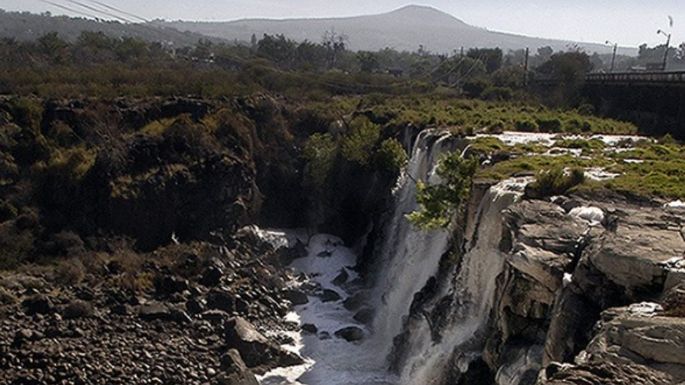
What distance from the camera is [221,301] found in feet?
123

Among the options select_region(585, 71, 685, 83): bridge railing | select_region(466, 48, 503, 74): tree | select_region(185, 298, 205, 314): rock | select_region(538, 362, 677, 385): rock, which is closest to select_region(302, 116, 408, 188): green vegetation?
select_region(185, 298, 205, 314): rock

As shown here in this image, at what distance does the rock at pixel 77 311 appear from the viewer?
34.2 meters

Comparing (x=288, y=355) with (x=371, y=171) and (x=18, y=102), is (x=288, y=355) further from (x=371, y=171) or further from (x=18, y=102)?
(x=18, y=102)

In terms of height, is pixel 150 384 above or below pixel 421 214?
below

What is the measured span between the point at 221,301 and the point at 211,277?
3.24 metres

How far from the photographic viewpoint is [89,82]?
63156 mm

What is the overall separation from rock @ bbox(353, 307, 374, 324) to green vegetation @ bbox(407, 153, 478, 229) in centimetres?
851

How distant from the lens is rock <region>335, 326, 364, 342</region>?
116ft

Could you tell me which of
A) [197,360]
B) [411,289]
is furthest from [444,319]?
[197,360]

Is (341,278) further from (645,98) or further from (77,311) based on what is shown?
(645,98)

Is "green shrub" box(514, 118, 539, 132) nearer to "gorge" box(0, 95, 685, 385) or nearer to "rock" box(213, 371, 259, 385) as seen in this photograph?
"gorge" box(0, 95, 685, 385)

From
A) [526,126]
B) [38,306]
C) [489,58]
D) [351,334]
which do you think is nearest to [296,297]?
[351,334]

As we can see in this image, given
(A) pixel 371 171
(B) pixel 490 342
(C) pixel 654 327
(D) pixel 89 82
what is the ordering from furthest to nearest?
(D) pixel 89 82 < (A) pixel 371 171 < (B) pixel 490 342 < (C) pixel 654 327

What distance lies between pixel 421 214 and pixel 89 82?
43429 mm
